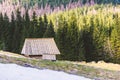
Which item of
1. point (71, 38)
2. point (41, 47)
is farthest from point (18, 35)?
point (41, 47)

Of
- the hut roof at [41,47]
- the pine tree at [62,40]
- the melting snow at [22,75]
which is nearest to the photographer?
the melting snow at [22,75]

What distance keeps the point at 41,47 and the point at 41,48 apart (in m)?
0.21

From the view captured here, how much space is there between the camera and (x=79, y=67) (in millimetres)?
14234

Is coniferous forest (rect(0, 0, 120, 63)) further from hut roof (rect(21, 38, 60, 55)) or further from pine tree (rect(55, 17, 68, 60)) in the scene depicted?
hut roof (rect(21, 38, 60, 55))

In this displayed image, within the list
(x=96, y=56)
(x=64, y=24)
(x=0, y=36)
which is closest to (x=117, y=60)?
(x=96, y=56)

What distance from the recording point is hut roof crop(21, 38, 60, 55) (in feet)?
198

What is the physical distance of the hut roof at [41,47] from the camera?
60.4 m

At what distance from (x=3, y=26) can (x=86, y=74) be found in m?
104

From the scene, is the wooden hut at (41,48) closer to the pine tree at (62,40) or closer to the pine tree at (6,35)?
the pine tree at (62,40)

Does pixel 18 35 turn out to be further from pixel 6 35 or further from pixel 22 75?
pixel 22 75

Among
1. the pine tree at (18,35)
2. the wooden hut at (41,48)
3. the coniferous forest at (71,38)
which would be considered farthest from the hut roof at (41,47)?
the pine tree at (18,35)

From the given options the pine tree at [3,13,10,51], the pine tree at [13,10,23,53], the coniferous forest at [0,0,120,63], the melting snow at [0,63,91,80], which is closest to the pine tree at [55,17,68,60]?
the coniferous forest at [0,0,120,63]

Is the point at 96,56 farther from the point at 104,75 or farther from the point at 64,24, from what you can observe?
the point at 104,75

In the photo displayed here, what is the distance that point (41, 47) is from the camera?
6044 centimetres
